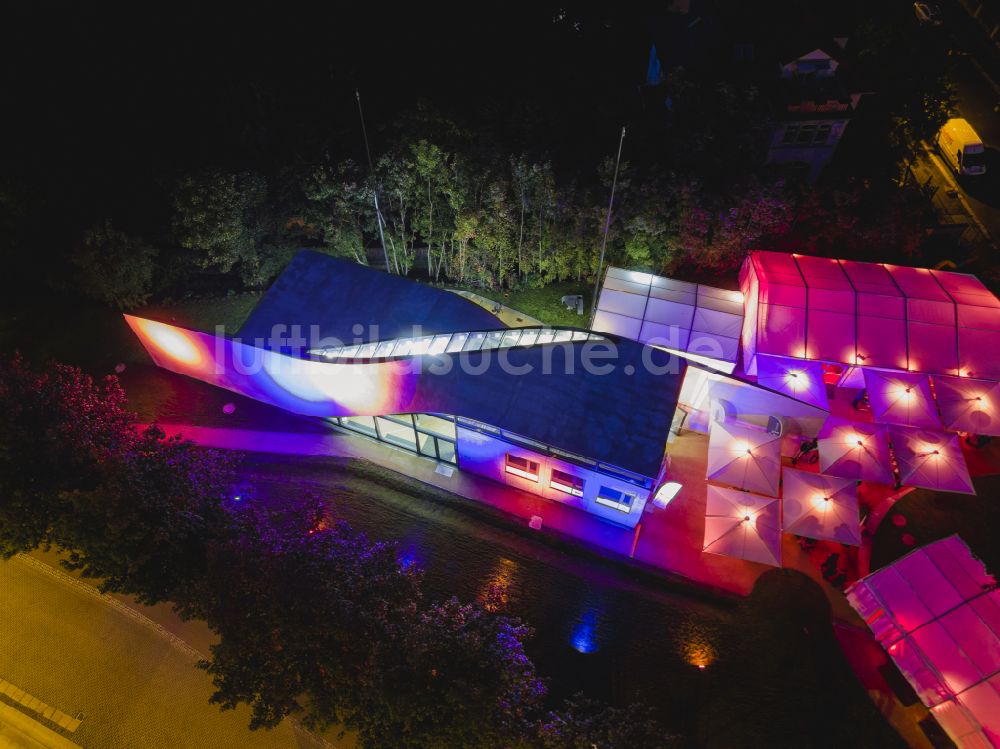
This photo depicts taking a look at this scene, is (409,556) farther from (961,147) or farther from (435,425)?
(961,147)

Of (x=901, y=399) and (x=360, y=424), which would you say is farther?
(x=360, y=424)

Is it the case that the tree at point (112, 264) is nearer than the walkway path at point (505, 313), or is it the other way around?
the tree at point (112, 264)

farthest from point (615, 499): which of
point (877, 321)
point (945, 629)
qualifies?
point (877, 321)

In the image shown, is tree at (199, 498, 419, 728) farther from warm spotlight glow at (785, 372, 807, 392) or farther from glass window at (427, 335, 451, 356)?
warm spotlight glow at (785, 372, 807, 392)

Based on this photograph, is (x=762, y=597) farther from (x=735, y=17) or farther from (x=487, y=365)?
(x=735, y=17)

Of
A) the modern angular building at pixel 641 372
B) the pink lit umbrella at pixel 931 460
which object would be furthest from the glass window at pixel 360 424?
the pink lit umbrella at pixel 931 460

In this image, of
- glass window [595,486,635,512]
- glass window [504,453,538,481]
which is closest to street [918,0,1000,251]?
glass window [595,486,635,512]

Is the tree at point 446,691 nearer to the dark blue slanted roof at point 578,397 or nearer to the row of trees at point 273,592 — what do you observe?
the row of trees at point 273,592
